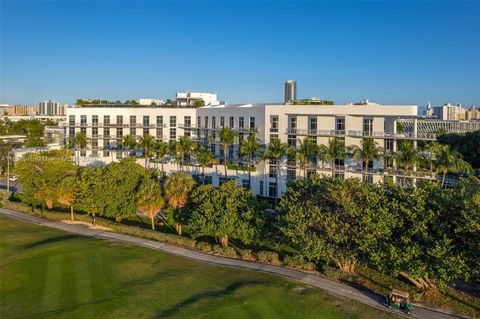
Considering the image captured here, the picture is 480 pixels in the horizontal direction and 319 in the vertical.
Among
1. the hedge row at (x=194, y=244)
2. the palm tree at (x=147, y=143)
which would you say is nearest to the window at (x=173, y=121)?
the palm tree at (x=147, y=143)

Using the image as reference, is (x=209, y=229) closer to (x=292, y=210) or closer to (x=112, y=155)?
(x=292, y=210)

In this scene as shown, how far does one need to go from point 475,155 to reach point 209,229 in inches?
1738

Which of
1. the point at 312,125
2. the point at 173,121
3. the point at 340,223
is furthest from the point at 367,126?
the point at 173,121

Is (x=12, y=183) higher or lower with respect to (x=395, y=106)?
lower

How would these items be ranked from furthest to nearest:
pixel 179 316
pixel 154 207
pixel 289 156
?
1. pixel 289 156
2. pixel 154 207
3. pixel 179 316

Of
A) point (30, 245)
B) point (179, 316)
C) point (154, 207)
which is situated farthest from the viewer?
point (154, 207)

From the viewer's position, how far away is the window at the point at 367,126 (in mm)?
51125

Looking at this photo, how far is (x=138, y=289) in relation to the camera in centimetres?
2941

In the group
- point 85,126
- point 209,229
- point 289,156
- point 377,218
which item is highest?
point 85,126

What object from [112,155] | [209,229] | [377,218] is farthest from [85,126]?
[377,218]

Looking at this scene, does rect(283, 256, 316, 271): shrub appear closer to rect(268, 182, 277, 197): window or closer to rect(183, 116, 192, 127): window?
rect(268, 182, 277, 197): window

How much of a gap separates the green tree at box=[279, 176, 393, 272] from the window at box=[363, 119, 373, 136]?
19776 mm

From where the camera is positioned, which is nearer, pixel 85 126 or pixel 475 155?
pixel 475 155

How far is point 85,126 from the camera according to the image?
74.6 meters
